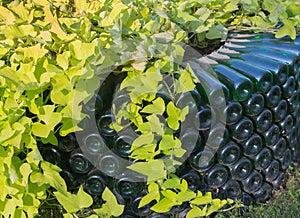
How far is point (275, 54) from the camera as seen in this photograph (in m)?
2.49

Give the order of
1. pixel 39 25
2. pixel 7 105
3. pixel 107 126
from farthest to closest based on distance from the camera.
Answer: pixel 39 25
pixel 107 126
pixel 7 105

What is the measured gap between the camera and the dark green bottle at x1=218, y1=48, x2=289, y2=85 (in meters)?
2.35

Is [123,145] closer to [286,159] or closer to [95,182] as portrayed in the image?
[95,182]

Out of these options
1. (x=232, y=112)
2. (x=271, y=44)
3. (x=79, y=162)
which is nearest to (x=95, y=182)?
(x=79, y=162)

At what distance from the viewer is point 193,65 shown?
2164 millimetres

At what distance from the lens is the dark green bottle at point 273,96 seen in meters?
2.36

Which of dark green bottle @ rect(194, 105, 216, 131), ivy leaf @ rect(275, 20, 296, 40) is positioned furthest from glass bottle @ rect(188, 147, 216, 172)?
ivy leaf @ rect(275, 20, 296, 40)

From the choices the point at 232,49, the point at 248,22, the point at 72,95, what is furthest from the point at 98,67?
the point at 248,22

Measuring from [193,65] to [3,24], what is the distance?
87cm

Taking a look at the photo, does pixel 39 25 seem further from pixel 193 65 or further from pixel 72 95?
pixel 193 65

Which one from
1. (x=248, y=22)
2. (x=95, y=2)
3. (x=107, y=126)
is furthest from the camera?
(x=248, y=22)

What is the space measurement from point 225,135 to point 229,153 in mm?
120

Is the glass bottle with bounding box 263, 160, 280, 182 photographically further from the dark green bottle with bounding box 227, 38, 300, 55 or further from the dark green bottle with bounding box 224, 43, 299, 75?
the dark green bottle with bounding box 227, 38, 300, 55

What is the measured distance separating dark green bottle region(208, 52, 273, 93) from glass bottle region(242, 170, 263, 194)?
0.45 meters
